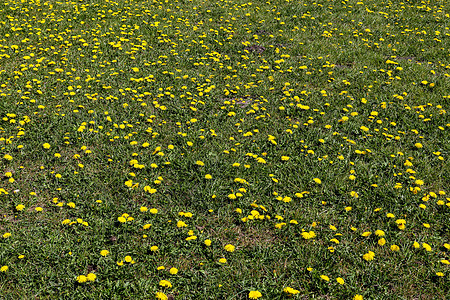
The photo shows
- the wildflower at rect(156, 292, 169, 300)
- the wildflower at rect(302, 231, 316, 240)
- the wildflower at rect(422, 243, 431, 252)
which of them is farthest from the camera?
the wildflower at rect(302, 231, 316, 240)

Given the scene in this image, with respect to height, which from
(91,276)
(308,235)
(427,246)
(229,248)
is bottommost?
(91,276)

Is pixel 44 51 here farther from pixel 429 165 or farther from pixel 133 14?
pixel 429 165

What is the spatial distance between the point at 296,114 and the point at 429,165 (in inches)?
70.6

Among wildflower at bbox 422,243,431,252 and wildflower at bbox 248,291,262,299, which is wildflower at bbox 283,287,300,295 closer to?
wildflower at bbox 248,291,262,299

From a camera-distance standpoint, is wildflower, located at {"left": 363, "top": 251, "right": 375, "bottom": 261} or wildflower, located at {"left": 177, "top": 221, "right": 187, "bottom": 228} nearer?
wildflower, located at {"left": 363, "top": 251, "right": 375, "bottom": 261}

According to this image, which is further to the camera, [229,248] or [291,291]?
[229,248]

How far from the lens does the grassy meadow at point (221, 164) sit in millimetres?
2910

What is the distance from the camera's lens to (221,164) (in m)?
4.07

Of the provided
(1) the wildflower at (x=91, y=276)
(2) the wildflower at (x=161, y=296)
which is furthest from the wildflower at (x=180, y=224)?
(1) the wildflower at (x=91, y=276)

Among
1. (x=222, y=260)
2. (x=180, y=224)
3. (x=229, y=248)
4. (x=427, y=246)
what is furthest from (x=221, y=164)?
(x=427, y=246)

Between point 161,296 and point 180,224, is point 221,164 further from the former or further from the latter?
point 161,296

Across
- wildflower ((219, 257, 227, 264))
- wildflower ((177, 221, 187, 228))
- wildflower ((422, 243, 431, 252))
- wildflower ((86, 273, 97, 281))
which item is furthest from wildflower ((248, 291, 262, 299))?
wildflower ((422, 243, 431, 252))

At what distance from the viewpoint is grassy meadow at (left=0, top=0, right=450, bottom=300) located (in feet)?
9.55

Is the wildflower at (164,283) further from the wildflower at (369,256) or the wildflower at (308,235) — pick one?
the wildflower at (369,256)
